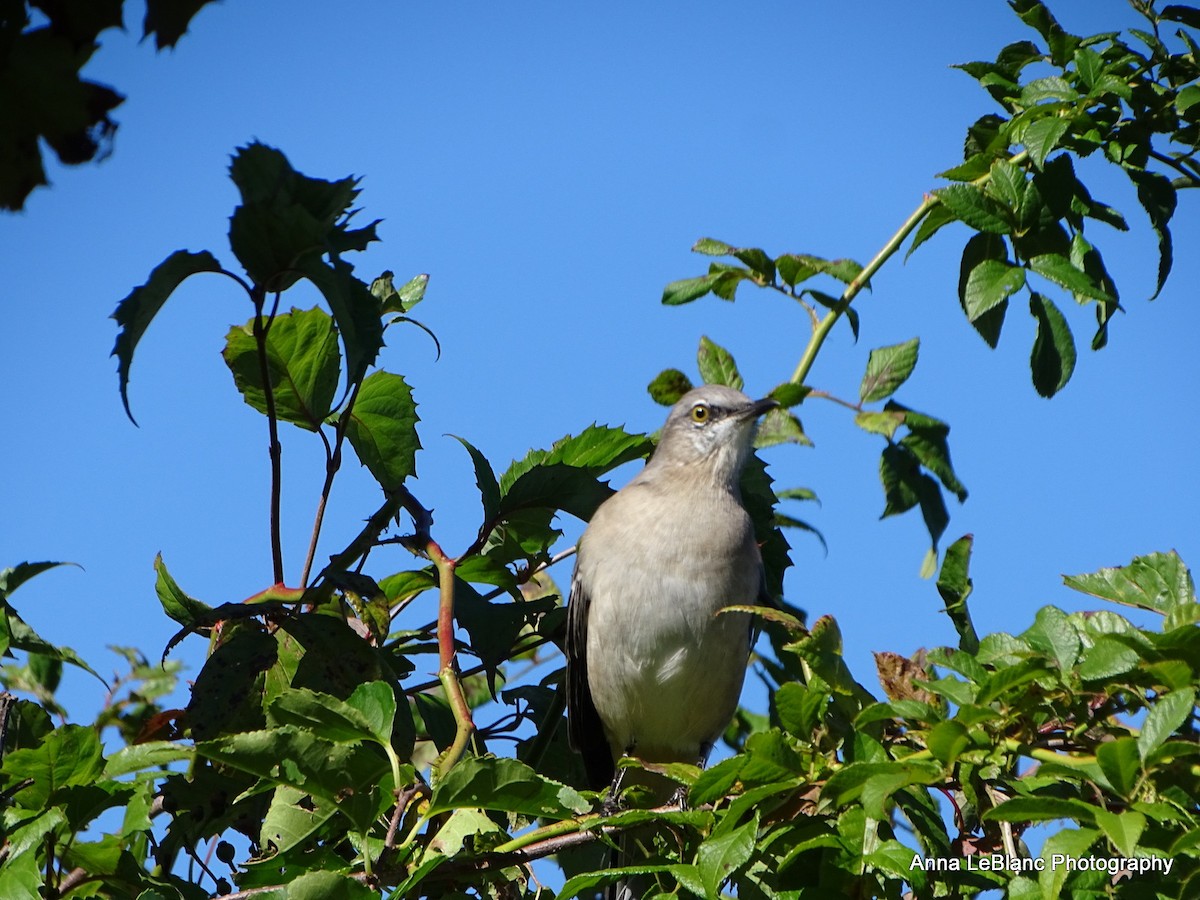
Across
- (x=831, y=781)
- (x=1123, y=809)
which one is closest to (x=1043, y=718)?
(x=1123, y=809)

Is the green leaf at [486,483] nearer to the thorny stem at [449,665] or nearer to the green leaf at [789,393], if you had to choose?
the thorny stem at [449,665]

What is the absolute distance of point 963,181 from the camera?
3.99 metres

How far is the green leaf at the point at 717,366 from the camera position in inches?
177

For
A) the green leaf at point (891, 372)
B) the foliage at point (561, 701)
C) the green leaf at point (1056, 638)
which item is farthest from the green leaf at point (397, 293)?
the green leaf at point (1056, 638)

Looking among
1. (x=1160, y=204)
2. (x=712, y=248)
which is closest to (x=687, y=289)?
(x=712, y=248)

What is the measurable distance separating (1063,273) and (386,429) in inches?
88.0

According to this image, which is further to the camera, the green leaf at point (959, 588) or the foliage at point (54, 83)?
the green leaf at point (959, 588)

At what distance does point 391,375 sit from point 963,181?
6.77 feet

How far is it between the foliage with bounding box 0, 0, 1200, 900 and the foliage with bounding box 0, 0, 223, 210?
0.97 m

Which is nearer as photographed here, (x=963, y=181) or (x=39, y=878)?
(x=39, y=878)

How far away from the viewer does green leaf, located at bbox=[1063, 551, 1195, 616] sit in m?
2.76

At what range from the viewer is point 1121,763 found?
7.48ft

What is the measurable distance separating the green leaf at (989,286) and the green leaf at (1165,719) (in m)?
1.68

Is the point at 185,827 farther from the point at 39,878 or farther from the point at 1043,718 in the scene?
the point at 1043,718
